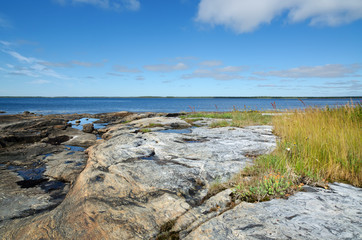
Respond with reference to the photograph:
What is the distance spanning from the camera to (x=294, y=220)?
268 cm

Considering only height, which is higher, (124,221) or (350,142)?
(350,142)

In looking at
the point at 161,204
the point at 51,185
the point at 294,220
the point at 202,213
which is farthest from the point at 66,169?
the point at 294,220

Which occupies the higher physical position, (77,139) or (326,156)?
(326,156)

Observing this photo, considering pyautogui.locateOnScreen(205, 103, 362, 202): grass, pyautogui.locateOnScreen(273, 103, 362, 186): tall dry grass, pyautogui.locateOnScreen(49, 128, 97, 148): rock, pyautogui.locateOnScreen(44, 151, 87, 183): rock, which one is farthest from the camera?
pyautogui.locateOnScreen(49, 128, 97, 148): rock

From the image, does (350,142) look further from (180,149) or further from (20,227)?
(20,227)

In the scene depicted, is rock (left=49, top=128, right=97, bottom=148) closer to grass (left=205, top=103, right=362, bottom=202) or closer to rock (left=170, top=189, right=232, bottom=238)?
rock (left=170, top=189, right=232, bottom=238)

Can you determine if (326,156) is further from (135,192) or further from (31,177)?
(31,177)

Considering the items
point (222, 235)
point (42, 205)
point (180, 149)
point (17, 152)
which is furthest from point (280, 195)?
point (17, 152)

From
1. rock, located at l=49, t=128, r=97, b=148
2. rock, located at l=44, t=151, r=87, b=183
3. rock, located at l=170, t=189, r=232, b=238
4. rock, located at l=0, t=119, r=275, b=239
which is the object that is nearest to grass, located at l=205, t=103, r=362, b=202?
rock, located at l=170, t=189, r=232, b=238

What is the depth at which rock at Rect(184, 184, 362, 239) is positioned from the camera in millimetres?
2430

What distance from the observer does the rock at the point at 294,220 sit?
243cm

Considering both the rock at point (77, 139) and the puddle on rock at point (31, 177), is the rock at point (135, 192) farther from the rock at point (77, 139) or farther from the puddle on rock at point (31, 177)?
the rock at point (77, 139)

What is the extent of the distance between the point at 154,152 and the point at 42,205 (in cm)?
304

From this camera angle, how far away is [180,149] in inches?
252
